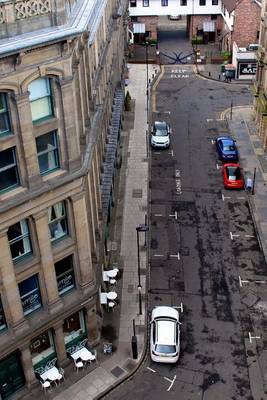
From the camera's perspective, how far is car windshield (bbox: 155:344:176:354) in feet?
118

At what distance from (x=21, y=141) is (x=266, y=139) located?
130 feet

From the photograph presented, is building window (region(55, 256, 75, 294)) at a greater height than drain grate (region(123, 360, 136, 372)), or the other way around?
building window (region(55, 256, 75, 294))

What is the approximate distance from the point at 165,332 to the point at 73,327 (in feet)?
20.6

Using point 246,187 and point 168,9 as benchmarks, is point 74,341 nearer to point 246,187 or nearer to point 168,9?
point 246,187

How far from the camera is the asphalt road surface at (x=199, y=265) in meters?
35.2

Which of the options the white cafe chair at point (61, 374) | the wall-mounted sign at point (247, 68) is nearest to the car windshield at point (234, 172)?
the white cafe chair at point (61, 374)

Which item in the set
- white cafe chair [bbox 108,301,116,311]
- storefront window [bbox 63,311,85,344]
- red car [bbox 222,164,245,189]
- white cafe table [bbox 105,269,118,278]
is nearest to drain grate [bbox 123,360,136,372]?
storefront window [bbox 63,311,85,344]

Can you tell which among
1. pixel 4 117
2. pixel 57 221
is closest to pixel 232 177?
pixel 57 221

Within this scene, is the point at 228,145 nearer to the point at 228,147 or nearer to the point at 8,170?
the point at 228,147

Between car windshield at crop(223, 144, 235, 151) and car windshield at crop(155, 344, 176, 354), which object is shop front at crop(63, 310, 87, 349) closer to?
car windshield at crop(155, 344, 176, 354)

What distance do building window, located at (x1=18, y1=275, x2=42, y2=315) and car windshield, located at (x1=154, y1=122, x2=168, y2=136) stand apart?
34.9m

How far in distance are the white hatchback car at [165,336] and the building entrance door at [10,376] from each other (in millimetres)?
8753

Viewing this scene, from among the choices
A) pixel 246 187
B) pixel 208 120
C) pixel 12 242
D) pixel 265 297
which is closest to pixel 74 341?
pixel 12 242

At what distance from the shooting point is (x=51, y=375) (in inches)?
1355
